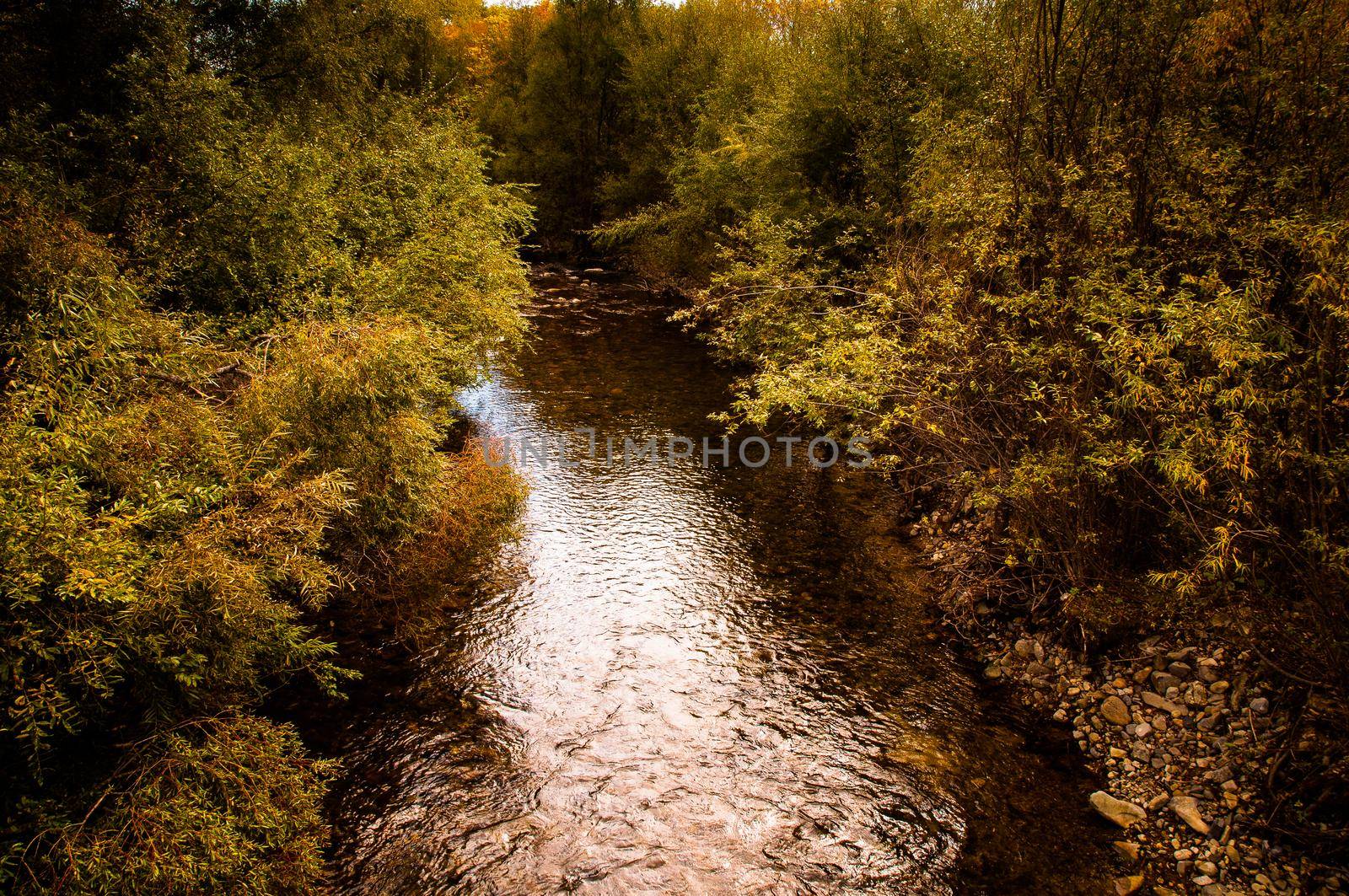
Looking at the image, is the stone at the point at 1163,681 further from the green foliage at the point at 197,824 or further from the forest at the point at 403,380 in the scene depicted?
the green foliage at the point at 197,824

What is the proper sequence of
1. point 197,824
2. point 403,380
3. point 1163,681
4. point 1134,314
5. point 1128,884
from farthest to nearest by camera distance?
point 403,380 → point 1163,681 → point 1134,314 → point 1128,884 → point 197,824

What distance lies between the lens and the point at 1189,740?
6.77 meters

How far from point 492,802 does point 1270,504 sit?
8.18m

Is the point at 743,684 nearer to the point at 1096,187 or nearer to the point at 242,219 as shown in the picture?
the point at 1096,187

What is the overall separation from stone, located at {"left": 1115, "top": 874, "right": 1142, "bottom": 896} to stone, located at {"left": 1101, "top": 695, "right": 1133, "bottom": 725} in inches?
77.2

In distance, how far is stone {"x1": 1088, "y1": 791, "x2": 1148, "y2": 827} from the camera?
6.34 meters

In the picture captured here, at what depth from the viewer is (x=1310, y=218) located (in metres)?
5.84

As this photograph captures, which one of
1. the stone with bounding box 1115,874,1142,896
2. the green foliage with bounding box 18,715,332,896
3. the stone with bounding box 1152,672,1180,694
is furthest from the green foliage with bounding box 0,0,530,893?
the stone with bounding box 1152,672,1180,694

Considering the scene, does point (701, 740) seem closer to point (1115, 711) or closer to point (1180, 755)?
point (1115, 711)

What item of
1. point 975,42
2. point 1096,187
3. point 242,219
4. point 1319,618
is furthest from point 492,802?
point 975,42

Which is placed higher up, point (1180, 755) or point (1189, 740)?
point (1189, 740)

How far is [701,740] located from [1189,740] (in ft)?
17.4

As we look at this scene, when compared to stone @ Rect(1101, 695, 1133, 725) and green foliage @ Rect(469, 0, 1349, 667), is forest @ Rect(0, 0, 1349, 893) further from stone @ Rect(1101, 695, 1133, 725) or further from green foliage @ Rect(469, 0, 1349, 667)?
stone @ Rect(1101, 695, 1133, 725)

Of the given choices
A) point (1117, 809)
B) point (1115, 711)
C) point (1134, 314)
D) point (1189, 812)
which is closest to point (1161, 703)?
point (1115, 711)
